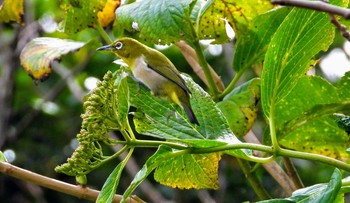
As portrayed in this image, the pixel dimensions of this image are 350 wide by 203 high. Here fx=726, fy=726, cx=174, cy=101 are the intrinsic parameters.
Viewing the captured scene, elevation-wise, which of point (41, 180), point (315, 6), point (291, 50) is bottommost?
point (41, 180)

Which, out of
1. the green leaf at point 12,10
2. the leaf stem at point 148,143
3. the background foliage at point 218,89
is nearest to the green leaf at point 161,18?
the background foliage at point 218,89

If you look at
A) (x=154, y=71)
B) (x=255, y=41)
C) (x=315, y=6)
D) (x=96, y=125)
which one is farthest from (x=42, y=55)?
(x=315, y=6)

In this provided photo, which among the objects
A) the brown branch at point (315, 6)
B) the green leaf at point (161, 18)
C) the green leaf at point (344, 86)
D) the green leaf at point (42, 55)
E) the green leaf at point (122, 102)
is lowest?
the green leaf at point (42, 55)

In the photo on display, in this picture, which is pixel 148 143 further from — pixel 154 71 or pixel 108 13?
pixel 108 13

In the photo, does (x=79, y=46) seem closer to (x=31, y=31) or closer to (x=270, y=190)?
(x=270, y=190)

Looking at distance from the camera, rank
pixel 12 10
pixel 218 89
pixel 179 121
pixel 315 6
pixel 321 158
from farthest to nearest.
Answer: pixel 12 10 → pixel 218 89 → pixel 179 121 → pixel 321 158 → pixel 315 6

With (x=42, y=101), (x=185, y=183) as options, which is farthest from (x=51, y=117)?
(x=185, y=183)

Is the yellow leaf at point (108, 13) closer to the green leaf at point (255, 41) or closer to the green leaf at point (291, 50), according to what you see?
the green leaf at point (255, 41)
